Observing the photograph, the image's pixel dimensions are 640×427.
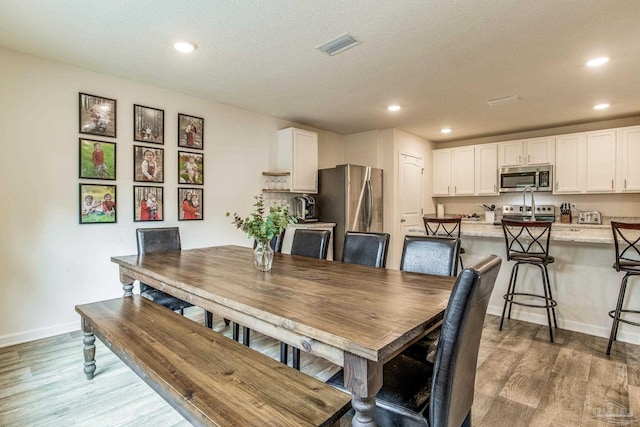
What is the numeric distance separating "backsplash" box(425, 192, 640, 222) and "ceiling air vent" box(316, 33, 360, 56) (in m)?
4.50

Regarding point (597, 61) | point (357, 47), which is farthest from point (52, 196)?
point (597, 61)

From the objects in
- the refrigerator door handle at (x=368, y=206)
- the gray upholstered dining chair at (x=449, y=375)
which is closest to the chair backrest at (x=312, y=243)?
the gray upholstered dining chair at (x=449, y=375)

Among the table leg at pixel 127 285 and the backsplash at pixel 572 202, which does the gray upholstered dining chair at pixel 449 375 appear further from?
the backsplash at pixel 572 202

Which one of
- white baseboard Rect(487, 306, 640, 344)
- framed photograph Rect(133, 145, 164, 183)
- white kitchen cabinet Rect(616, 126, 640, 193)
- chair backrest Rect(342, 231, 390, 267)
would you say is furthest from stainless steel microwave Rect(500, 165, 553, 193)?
framed photograph Rect(133, 145, 164, 183)

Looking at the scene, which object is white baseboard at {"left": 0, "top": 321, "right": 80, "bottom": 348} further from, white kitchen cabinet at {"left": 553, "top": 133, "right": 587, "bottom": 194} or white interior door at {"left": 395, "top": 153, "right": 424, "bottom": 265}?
white kitchen cabinet at {"left": 553, "top": 133, "right": 587, "bottom": 194}

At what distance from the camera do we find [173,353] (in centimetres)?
150

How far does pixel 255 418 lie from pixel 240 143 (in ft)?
12.5

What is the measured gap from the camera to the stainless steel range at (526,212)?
5.29m

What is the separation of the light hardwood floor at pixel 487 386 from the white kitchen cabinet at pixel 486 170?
3.19 meters

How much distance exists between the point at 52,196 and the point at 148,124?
3.76 feet

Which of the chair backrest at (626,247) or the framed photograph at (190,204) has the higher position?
the framed photograph at (190,204)

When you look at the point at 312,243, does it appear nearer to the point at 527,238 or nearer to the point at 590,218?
the point at 527,238

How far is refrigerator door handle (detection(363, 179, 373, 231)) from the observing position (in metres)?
5.08

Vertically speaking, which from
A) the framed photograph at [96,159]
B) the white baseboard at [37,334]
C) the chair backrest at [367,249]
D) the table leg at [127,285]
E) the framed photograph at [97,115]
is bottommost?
the white baseboard at [37,334]
